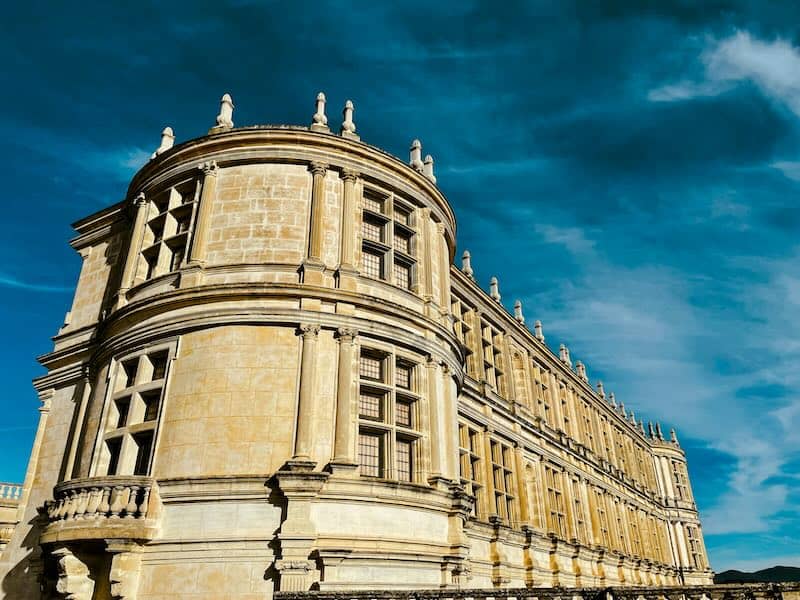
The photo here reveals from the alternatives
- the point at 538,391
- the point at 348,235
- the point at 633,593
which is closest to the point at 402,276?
the point at 348,235

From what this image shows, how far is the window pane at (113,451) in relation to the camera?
15.8 metres

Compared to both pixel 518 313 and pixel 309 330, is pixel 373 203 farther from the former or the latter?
pixel 518 313

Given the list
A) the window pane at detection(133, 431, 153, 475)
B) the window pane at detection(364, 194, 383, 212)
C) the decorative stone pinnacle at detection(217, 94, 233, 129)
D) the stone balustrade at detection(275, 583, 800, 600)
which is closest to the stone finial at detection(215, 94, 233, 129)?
the decorative stone pinnacle at detection(217, 94, 233, 129)

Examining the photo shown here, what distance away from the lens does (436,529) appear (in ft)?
50.3

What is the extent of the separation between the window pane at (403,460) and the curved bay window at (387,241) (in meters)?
4.79

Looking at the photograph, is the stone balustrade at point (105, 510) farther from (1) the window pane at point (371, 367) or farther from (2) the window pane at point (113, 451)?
(1) the window pane at point (371, 367)

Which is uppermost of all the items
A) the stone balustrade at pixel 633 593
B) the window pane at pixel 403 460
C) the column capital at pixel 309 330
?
the column capital at pixel 309 330

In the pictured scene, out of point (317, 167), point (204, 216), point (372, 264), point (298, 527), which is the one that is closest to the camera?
point (298, 527)

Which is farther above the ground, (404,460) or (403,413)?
(403,413)

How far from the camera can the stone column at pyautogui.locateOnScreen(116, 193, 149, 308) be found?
1805 centimetres

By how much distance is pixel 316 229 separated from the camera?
1700 cm

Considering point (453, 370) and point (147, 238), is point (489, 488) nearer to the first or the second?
point (453, 370)

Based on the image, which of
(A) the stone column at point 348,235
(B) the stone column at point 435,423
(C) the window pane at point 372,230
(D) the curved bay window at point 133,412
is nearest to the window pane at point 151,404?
(D) the curved bay window at point 133,412

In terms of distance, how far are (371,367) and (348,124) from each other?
27.8 feet
